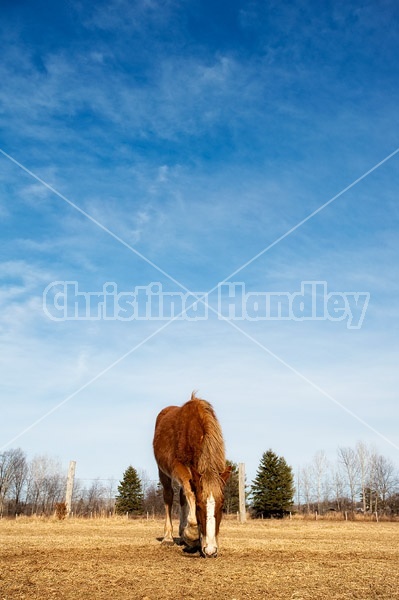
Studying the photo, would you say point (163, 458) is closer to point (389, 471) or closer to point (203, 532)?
point (203, 532)

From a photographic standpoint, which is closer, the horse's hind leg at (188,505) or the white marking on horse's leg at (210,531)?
the white marking on horse's leg at (210,531)

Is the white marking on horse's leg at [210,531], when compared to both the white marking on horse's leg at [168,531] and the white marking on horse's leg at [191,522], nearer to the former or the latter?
the white marking on horse's leg at [191,522]

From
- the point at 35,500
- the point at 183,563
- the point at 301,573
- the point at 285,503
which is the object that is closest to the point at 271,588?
the point at 301,573

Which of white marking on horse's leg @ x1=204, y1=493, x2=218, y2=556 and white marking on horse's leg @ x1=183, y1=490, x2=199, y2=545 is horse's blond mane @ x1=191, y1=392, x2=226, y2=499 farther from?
white marking on horse's leg @ x1=183, y1=490, x2=199, y2=545

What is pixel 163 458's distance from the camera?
10.7m

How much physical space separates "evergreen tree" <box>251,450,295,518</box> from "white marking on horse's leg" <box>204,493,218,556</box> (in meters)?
49.5

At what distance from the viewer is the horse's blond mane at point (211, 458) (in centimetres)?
796

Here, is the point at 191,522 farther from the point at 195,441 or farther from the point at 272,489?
the point at 272,489

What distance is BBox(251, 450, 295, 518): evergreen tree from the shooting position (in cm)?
5362

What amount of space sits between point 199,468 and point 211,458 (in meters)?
0.25

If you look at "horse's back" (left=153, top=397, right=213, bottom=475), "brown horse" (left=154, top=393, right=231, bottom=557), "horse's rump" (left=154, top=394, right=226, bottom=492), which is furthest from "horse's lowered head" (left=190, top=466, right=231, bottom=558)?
"horse's back" (left=153, top=397, right=213, bottom=475)

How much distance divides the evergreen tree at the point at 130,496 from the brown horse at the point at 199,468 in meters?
46.2

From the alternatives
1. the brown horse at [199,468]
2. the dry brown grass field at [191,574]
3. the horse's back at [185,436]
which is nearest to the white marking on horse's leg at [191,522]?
the brown horse at [199,468]

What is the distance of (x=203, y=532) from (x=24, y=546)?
430 cm
